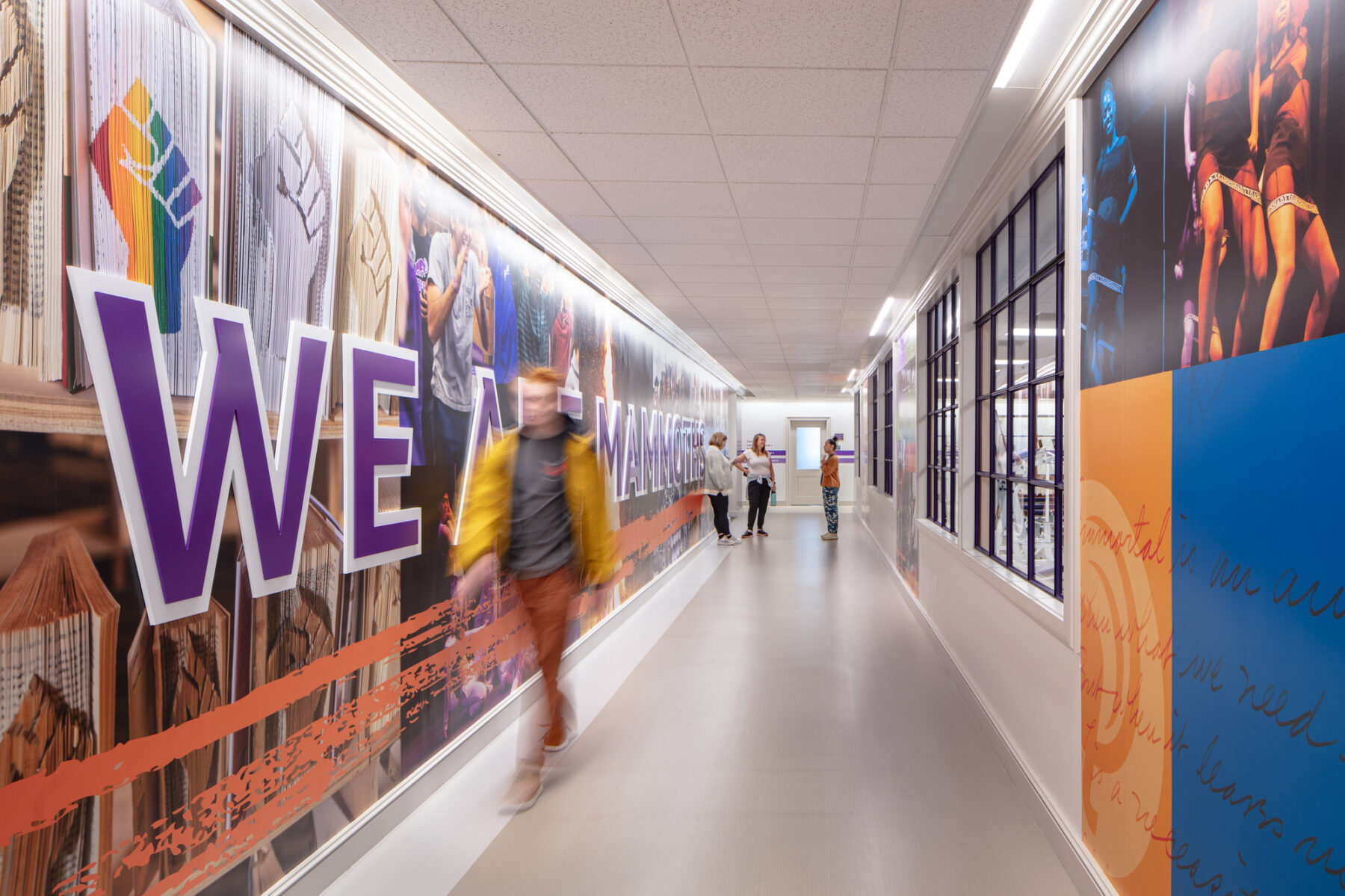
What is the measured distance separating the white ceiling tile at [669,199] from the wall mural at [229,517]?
2.28 ft

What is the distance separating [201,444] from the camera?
1.63 metres

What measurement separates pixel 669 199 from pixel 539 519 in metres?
1.70

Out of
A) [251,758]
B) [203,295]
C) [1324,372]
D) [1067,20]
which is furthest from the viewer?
[1067,20]

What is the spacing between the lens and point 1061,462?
2445mm

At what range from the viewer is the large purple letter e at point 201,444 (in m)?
1.43

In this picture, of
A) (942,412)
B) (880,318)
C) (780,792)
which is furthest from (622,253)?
(880,318)

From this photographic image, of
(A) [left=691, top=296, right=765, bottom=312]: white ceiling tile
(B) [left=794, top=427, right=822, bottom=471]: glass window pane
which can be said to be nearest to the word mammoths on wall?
(A) [left=691, top=296, right=765, bottom=312]: white ceiling tile

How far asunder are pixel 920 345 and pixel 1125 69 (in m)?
3.89

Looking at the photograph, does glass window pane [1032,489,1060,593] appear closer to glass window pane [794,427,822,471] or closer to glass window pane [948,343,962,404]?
glass window pane [948,343,962,404]

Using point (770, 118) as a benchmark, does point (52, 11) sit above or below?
below

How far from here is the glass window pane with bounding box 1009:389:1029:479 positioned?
10.2 feet

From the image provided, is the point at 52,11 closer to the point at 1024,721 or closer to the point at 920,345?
the point at 1024,721

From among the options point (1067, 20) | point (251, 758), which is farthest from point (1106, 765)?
point (251, 758)

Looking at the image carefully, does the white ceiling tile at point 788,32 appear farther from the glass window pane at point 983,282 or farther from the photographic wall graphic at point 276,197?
the glass window pane at point 983,282
